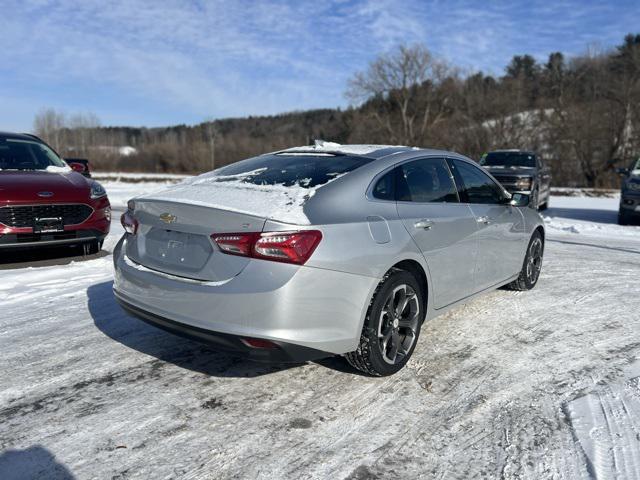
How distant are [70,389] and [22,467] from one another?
884 mm

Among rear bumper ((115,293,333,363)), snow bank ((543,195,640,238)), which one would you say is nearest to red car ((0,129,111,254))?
rear bumper ((115,293,333,363))

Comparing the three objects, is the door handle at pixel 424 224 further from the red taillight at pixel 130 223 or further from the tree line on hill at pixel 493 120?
the tree line on hill at pixel 493 120

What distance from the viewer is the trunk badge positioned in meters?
3.34

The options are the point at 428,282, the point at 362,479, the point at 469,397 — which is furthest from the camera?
the point at 428,282

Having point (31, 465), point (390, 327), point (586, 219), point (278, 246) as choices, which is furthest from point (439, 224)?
point (586, 219)

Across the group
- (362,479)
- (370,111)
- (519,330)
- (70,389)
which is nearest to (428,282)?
(519,330)

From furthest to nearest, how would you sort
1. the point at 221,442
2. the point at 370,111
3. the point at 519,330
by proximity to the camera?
the point at 370,111
the point at 519,330
the point at 221,442

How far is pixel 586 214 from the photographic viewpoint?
15141 mm

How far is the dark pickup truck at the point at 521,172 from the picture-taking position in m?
13.5

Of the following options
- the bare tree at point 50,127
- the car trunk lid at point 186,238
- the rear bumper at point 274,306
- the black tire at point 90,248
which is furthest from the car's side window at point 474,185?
the bare tree at point 50,127

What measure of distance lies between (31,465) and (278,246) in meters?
1.65

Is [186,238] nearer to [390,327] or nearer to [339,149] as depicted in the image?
[390,327]

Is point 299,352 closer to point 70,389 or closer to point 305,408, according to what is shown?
point 305,408

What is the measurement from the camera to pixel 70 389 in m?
3.37
